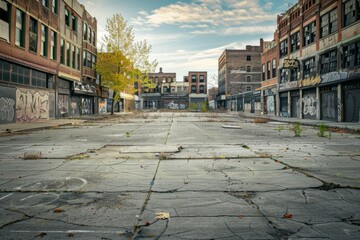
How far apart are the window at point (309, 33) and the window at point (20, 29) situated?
84.6ft

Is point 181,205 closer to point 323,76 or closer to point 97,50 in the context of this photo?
point 323,76

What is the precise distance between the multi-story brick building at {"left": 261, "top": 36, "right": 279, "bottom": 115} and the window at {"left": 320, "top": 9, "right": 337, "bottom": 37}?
1029cm

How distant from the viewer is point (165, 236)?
98.9 inches

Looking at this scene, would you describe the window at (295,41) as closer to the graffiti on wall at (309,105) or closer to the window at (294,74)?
the window at (294,74)

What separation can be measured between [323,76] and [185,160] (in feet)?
71.5

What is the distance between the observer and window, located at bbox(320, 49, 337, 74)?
22445mm

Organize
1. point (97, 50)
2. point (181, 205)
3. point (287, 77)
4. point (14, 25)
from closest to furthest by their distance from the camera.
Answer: point (181, 205) → point (14, 25) → point (287, 77) → point (97, 50)

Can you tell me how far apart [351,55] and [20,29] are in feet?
81.9

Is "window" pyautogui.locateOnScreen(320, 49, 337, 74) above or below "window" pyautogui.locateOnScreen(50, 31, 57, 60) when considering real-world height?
below

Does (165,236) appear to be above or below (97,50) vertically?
below

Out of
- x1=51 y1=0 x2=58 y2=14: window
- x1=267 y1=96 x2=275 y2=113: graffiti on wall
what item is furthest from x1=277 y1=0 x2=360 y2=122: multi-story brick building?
x1=51 y1=0 x2=58 y2=14: window

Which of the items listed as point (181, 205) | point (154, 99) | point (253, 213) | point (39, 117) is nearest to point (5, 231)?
point (181, 205)

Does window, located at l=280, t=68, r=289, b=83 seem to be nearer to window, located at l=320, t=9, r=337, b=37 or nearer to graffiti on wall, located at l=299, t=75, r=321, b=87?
graffiti on wall, located at l=299, t=75, r=321, b=87

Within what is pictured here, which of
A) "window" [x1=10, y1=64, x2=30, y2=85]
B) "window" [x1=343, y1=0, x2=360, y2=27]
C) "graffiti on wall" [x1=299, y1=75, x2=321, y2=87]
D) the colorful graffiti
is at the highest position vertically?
"window" [x1=343, y1=0, x2=360, y2=27]
